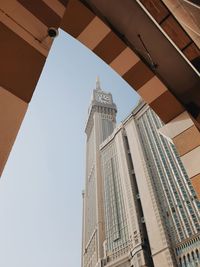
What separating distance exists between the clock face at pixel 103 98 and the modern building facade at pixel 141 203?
2776 centimetres

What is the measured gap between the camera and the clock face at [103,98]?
99988 mm

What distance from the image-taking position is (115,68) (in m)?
2.96

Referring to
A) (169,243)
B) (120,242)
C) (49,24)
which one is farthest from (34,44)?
(120,242)

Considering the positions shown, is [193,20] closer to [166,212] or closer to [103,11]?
[103,11]

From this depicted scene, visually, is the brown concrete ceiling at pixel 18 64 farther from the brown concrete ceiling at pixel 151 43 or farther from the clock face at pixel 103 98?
the clock face at pixel 103 98

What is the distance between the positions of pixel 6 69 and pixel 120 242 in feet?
182

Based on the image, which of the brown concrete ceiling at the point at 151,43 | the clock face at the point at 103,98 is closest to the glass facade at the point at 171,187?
the brown concrete ceiling at the point at 151,43

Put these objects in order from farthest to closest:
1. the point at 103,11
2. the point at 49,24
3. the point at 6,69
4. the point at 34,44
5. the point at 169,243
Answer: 1. the point at 169,243
2. the point at 103,11
3. the point at 49,24
4. the point at 34,44
5. the point at 6,69

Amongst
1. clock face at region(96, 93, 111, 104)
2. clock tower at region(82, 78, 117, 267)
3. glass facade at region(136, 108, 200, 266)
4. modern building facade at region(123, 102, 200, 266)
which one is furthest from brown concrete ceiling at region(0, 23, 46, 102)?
clock face at region(96, 93, 111, 104)

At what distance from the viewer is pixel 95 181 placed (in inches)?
2844

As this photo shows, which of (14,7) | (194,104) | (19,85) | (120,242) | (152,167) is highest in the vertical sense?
(152,167)

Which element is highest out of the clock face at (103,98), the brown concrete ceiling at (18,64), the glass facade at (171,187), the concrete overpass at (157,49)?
the clock face at (103,98)

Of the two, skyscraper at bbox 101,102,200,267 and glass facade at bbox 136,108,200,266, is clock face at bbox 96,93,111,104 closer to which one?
skyscraper at bbox 101,102,200,267

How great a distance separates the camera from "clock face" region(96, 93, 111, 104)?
328ft
